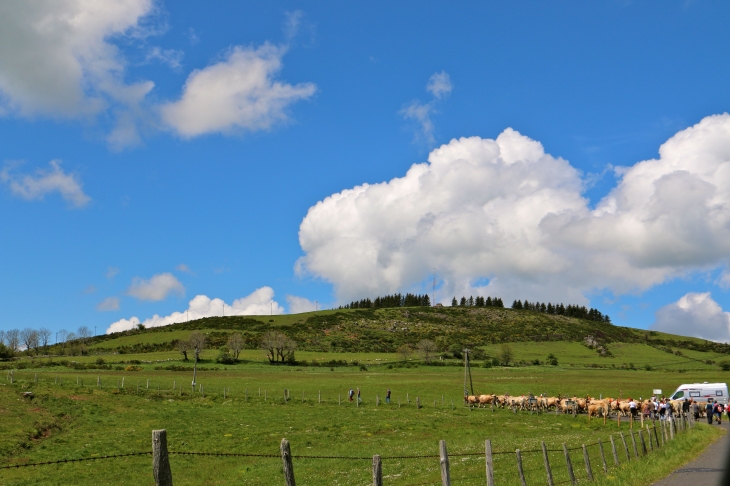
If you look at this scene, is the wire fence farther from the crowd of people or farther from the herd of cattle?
the herd of cattle

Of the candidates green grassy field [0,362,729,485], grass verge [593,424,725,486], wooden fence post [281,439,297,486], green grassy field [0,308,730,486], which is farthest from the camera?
green grassy field [0,362,729,485]

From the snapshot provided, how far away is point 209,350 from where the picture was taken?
500ft

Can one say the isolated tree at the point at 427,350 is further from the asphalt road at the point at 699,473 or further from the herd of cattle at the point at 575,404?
the asphalt road at the point at 699,473

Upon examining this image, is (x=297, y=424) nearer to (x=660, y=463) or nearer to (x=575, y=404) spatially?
(x=575, y=404)

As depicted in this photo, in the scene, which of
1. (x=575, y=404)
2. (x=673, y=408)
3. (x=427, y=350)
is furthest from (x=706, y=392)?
(x=427, y=350)

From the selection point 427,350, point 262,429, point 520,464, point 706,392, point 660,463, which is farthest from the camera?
point 427,350

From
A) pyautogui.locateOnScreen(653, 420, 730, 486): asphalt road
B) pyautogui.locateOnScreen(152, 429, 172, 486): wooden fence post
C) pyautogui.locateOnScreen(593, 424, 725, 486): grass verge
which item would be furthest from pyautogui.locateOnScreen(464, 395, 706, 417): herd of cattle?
pyautogui.locateOnScreen(152, 429, 172, 486): wooden fence post

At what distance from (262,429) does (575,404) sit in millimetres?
31314

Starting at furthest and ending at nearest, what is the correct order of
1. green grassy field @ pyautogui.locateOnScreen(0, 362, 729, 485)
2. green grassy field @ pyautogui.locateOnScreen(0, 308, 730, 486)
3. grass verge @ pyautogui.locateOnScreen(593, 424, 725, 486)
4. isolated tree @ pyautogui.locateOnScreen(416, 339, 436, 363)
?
isolated tree @ pyautogui.locateOnScreen(416, 339, 436, 363) → green grassy field @ pyautogui.locateOnScreen(0, 362, 729, 485) → green grassy field @ pyautogui.locateOnScreen(0, 308, 730, 486) → grass verge @ pyautogui.locateOnScreen(593, 424, 725, 486)

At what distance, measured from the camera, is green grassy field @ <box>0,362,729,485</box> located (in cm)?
3033

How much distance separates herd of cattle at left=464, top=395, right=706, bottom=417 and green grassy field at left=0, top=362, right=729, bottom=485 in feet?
7.10

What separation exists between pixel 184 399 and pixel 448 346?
117 metres

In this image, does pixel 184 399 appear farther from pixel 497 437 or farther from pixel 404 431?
pixel 497 437

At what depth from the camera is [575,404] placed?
59.5 metres
